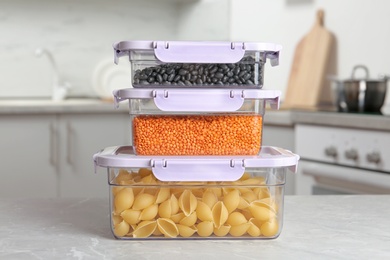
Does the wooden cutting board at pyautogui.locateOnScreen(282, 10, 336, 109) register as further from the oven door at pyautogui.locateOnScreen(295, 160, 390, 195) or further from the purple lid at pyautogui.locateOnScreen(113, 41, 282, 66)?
the purple lid at pyautogui.locateOnScreen(113, 41, 282, 66)

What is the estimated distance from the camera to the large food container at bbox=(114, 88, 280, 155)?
1.05 meters

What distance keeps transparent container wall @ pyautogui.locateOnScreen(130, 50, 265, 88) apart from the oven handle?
62.8 inches

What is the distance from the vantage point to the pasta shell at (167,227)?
997mm

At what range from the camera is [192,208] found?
0.99 metres

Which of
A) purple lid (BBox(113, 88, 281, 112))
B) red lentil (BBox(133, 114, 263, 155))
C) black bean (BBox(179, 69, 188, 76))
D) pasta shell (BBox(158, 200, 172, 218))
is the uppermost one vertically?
black bean (BBox(179, 69, 188, 76))

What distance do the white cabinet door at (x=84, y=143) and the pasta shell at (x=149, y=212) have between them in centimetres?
252

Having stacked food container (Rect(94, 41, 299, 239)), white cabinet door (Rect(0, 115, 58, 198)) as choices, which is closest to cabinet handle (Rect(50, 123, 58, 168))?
white cabinet door (Rect(0, 115, 58, 198))

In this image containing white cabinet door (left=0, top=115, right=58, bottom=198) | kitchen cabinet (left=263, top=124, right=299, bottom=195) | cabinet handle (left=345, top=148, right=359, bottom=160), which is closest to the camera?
cabinet handle (left=345, top=148, right=359, bottom=160)

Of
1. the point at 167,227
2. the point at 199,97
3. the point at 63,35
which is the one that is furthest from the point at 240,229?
the point at 63,35

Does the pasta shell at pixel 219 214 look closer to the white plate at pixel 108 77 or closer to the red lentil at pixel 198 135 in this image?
the red lentil at pixel 198 135

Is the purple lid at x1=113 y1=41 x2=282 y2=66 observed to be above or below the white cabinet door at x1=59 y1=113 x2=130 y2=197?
above

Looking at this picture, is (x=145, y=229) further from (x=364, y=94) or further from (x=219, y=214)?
(x=364, y=94)

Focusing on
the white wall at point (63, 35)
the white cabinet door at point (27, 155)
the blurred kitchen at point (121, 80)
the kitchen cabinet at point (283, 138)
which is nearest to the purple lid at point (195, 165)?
the blurred kitchen at point (121, 80)

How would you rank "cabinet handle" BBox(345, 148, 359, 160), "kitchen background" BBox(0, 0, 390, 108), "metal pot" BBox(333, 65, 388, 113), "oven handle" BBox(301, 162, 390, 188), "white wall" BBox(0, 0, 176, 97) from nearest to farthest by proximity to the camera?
"oven handle" BBox(301, 162, 390, 188) < "cabinet handle" BBox(345, 148, 359, 160) < "metal pot" BBox(333, 65, 388, 113) < "kitchen background" BBox(0, 0, 390, 108) < "white wall" BBox(0, 0, 176, 97)
